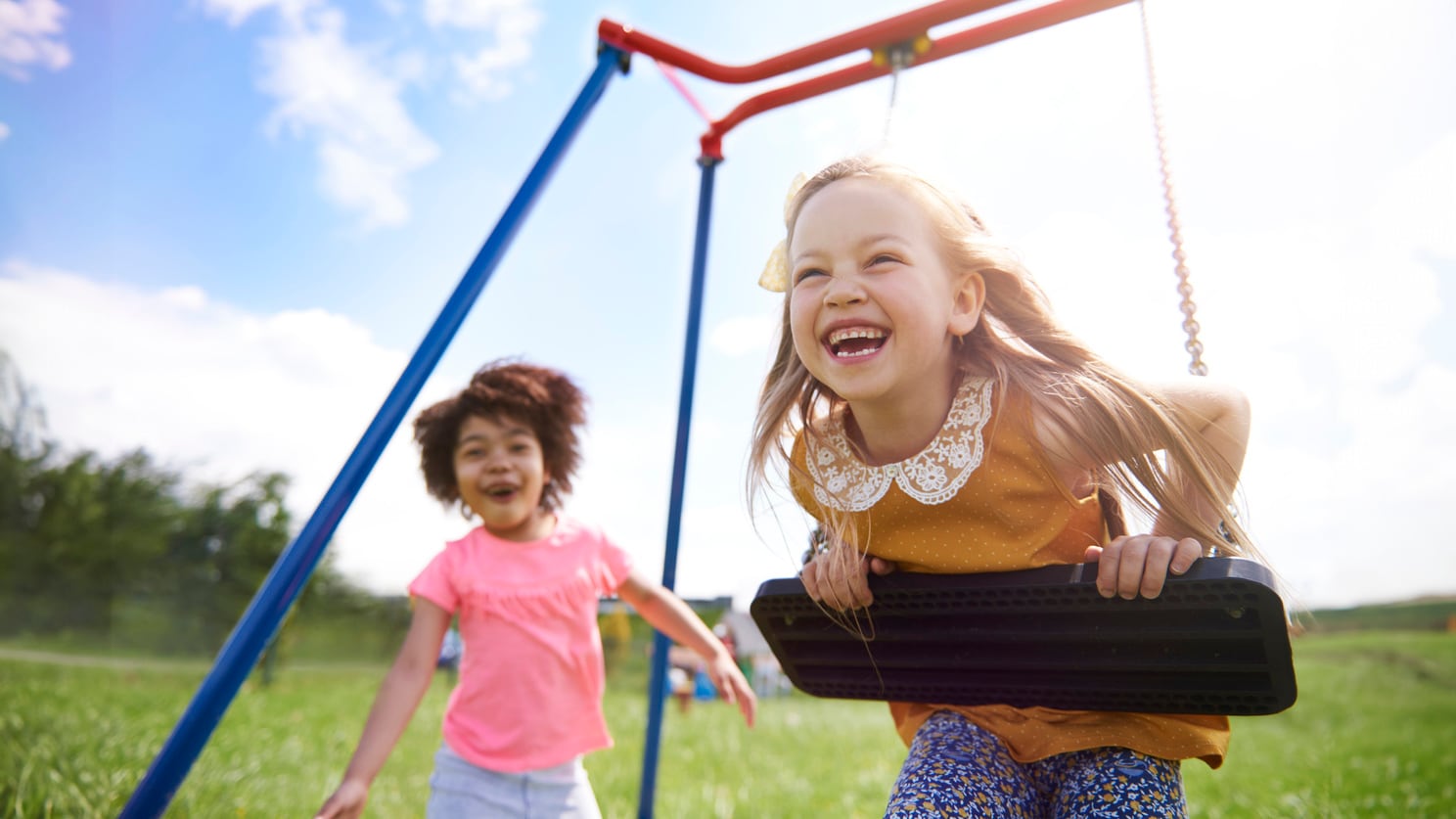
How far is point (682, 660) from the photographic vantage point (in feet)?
27.4

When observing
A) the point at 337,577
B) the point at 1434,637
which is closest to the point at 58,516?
the point at 337,577

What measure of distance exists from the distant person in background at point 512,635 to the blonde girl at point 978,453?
989mm

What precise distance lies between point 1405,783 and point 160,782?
4.30 meters

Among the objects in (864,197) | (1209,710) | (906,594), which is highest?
(864,197)

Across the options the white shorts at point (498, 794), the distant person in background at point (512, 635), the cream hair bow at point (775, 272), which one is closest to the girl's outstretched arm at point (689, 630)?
the distant person in background at point (512, 635)

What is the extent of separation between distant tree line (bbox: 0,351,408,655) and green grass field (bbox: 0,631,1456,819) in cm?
200

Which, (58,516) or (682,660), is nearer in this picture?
(682,660)

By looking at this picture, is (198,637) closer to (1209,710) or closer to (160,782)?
(160,782)

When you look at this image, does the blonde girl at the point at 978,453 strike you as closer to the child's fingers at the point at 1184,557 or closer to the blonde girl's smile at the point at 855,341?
the blonde girl's smile at the point at 855,341

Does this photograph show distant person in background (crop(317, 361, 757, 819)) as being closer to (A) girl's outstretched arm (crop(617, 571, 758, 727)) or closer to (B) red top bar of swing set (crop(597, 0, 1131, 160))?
(A) girl's outstretched arm (crop(617, 571, 758, 727))

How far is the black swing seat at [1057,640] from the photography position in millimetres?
1206


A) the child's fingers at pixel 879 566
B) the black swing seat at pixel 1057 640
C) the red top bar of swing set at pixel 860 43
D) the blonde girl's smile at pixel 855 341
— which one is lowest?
the black swing seat at pixel 1057 640

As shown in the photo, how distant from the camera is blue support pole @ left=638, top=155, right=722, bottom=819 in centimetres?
281

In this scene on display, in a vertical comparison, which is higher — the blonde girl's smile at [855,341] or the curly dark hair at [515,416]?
the curly dark hair at [515,416]
